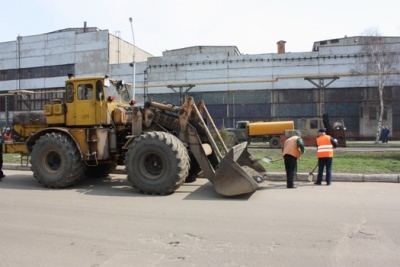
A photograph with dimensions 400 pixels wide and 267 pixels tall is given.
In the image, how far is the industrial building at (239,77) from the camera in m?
33.3

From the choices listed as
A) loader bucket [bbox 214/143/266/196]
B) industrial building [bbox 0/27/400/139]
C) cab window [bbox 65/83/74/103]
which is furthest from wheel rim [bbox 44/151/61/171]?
industrial building [bbox 0/27/400/139]

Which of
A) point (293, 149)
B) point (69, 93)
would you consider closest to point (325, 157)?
point (293, 149)

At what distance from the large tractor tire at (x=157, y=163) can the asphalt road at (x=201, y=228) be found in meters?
0.29

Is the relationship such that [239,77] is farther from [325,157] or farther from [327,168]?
[327,168]

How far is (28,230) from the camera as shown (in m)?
5.36

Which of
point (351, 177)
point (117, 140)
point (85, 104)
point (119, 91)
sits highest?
point (119, 91)

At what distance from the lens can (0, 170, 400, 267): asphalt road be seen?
4.21 meters

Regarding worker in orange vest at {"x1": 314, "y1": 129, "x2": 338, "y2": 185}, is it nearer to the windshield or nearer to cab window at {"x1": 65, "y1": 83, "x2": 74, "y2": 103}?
the windshield

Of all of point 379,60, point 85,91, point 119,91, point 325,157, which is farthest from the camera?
point 379,60

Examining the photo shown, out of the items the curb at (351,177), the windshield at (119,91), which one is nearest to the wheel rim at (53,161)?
the windshield at (119,91)

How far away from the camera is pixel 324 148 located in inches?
373

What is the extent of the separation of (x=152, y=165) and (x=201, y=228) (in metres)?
3.35

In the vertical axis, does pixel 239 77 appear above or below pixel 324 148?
above

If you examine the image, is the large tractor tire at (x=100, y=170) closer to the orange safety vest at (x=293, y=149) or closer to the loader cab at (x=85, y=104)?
the loader cab at (x=85, y=104)
